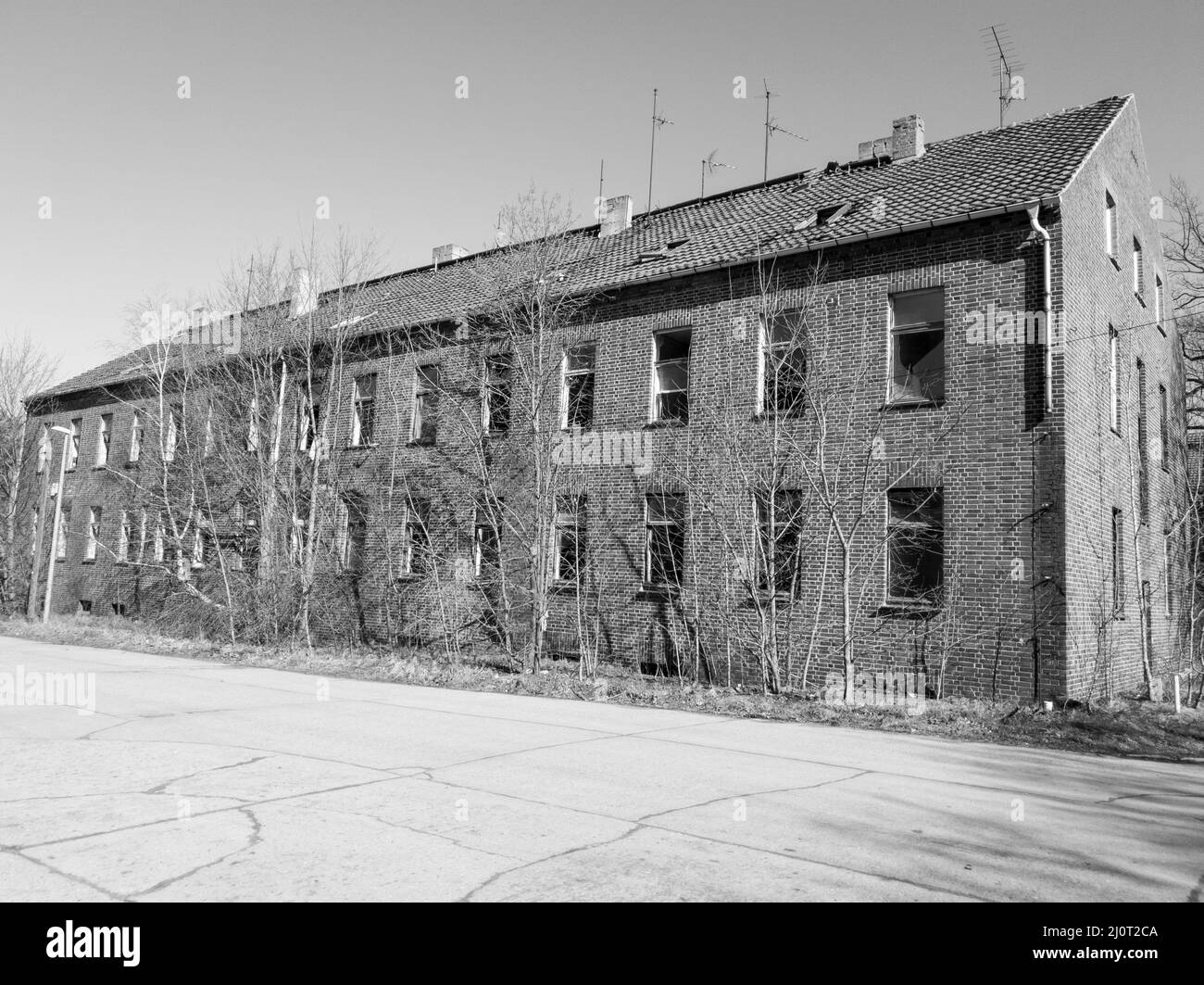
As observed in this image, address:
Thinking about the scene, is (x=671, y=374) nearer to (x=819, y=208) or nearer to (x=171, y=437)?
(x=819, y=208)

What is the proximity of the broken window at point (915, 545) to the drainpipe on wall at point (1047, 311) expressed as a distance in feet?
6.98

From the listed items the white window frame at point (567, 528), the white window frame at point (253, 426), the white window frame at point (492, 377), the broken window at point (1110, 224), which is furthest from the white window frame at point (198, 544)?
the broken window at point (1110, 224)

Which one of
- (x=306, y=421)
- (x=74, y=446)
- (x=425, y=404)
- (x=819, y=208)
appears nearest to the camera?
(x=819, y=208)

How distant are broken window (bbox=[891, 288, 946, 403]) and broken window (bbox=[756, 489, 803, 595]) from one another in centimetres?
238

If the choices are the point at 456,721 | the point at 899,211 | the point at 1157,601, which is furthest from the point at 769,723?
the point at 1157,601

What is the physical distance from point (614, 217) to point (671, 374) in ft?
24.8

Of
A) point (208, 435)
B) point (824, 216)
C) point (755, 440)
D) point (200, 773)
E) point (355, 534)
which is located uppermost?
point (824, 216)

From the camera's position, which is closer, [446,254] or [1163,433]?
[1163,433]

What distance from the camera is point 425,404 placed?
22.5m

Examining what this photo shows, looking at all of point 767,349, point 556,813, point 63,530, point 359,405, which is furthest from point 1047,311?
point 63,530

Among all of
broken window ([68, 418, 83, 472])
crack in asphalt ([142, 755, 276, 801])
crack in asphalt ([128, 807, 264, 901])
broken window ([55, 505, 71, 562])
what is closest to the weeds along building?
crack in asphalt ([142, 755, 276, 801])

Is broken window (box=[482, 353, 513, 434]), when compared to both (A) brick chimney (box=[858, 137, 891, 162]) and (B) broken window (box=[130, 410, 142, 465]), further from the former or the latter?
(B) broken window (box=[130, 410, 142, 465])

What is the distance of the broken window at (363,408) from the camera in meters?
23.7

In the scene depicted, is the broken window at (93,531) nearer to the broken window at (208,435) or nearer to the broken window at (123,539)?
the broken window at (123,539)
